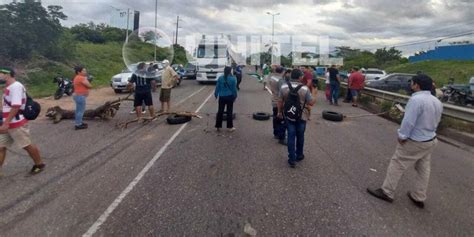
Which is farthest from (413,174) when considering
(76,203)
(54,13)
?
(54,13)

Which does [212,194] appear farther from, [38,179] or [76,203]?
[38,179]

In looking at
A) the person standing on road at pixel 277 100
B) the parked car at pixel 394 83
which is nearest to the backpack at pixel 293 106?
the person standing on road at pixel 277 100

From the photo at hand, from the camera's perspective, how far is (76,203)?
4.01 meters

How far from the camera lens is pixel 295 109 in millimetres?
5547

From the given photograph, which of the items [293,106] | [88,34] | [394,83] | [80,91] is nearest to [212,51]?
[394,83]

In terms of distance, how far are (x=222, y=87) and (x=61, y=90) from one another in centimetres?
1037

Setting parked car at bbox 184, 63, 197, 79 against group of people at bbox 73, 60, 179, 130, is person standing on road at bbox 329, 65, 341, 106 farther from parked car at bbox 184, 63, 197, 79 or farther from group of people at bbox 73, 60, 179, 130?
parked car at bbox 184, 63, 197, 79

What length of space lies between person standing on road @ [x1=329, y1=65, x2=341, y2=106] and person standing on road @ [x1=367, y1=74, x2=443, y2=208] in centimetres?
1000

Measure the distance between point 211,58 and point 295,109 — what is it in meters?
17.8

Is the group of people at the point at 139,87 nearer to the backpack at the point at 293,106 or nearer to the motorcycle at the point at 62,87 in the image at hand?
the backpack at the point at 293,106

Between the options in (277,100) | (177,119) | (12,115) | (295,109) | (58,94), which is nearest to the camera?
(12,115)

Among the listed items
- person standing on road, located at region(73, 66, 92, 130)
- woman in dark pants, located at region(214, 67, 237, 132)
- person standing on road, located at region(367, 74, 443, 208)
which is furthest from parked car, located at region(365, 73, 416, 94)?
person standing on road, located at region(367, 74, 443, 208)

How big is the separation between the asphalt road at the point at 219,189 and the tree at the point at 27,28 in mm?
16065

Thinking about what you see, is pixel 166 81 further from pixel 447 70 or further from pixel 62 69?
pixel 447 70
